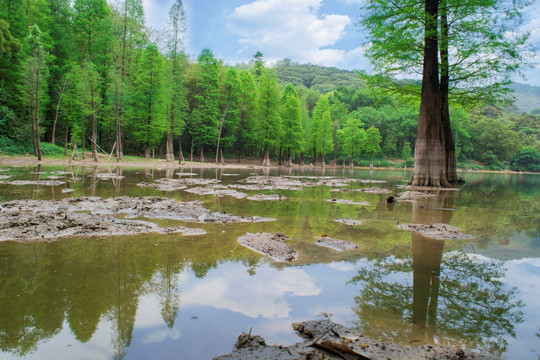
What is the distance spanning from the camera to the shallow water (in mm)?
2375

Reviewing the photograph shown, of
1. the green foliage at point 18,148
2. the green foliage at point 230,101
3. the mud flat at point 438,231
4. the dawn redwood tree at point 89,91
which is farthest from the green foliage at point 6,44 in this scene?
the mud flat at point 438,231

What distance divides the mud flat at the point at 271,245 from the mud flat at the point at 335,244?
0.61m

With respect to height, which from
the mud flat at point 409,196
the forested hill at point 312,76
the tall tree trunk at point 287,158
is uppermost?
the forested hill at point 312,76

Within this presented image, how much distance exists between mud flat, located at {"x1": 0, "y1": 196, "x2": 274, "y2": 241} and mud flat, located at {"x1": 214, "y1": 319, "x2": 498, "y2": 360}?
11.5 feet

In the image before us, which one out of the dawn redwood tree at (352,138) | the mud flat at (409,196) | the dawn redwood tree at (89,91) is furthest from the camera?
the dawn redwood tree at (352,138)

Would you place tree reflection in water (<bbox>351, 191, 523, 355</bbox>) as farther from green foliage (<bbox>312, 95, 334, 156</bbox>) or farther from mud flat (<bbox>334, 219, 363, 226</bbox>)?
green foliage (<bbox>312, 95, 334, 156</bbox>)

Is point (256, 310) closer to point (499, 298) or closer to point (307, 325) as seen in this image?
point (307, 325)

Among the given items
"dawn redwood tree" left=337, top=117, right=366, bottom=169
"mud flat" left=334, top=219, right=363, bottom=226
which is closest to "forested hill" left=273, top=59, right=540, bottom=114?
"dawn redwood tree" left=337, top=117, right=366, bottom=169

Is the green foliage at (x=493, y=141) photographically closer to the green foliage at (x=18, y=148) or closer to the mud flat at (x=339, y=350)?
the green foliage at (x=18, y=148)

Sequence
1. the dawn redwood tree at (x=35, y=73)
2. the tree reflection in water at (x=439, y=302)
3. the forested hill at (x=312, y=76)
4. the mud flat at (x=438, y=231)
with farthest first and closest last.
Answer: the forested hill at (x=312, y=76) → the dawn redwood tree at (x=35, y=73) → the mud flat at (x=438, y=231) → the tree reflection in water at (x=439, y=302)

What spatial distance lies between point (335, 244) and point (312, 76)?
163169 mm

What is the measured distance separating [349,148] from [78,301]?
5776 cm

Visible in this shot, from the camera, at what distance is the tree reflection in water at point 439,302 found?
99.9 inches

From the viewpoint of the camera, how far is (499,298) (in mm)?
3277
